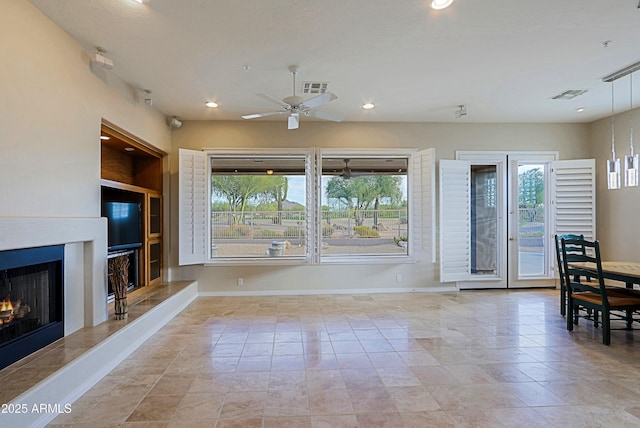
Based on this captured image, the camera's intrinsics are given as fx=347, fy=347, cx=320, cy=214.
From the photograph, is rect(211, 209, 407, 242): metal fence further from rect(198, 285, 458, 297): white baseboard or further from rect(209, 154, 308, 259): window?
rect(198, 285, 458, 297): white baseboard

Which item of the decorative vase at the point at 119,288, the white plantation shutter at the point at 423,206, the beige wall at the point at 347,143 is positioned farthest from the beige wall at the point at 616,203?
the decorative vase at the point at 119,288

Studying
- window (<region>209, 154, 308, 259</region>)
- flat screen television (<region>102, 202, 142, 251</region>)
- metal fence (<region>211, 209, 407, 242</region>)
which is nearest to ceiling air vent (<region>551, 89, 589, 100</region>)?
metal fence (<region>211, 209, 407, 242</region>)

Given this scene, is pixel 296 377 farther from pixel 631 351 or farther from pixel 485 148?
pixel 485 148

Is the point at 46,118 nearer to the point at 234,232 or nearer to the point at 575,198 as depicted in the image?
the point at 234,232

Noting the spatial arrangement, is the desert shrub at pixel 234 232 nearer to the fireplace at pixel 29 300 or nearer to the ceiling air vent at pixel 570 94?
the fireplace at pixel 29 300

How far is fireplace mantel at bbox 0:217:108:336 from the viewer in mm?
2834

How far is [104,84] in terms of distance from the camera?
3.71 meters

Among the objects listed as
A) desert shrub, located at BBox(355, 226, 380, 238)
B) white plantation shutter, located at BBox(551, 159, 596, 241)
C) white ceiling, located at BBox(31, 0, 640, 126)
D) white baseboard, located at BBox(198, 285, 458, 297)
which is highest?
white ceiling, located at BBox(31, 0, 640, 126)

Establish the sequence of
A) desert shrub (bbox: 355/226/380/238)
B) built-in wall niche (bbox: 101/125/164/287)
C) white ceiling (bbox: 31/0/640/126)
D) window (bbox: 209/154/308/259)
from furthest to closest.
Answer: desert shrub (bbox: 355/226/380/238) → window (bbox: 209/154/308/259) → built-in wall niche (bbox: 101/125/164/287) → white ceiling (bbox: 31/0/640/126)

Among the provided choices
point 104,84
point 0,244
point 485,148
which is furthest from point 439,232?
point 0,244

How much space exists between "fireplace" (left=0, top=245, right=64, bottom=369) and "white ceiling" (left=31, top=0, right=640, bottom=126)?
1.95 meters

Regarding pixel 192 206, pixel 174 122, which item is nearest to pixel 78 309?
pixel 192 206

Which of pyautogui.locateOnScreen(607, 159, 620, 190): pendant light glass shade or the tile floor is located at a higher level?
pyautogui.locateOnScreen(607, 159, 620, 190): pendant light glass shade

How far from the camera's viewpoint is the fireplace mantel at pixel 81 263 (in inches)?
112
